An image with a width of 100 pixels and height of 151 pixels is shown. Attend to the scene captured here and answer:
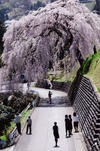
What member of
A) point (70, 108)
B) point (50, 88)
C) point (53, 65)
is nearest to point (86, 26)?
point (53, 65)

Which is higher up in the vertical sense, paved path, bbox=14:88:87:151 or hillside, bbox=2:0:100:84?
hillside, bbox=2:0:100:84

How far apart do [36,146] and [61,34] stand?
61.3 feet

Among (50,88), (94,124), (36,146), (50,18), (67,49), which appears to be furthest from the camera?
(50,88)

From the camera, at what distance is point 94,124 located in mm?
16281

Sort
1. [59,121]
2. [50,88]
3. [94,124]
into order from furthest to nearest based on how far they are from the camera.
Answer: [50,88] < [59,121] < [94,124]

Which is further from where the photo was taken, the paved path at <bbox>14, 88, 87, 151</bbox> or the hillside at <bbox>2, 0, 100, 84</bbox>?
the hillside at <bbox>2, 0, 100, 84</bbox>

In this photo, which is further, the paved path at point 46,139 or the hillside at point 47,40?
the hillside at point 47,40

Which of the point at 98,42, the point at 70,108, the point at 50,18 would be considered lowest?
the point at 70,108

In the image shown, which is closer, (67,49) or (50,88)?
(67,49)

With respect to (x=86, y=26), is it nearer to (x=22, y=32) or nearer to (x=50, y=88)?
(x=22, y=32)

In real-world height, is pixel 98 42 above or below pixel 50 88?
above

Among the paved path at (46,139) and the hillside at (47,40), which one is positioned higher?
the hillside at (47,40)

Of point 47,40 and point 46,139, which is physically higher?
point 47,40

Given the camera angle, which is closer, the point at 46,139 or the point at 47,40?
the point at 46,139
